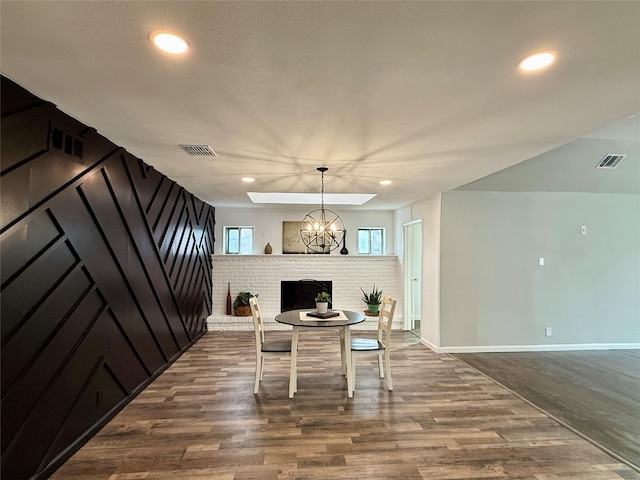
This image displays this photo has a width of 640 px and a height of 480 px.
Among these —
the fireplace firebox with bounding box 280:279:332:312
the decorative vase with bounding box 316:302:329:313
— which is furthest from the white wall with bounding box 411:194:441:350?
the fireplace firebox with bounding box 280:279:332:312

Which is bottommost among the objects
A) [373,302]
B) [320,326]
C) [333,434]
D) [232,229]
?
[333,434]

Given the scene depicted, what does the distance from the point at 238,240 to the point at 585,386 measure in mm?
5928

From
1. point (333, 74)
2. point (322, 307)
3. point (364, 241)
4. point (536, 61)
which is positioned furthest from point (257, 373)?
point (364, 241)

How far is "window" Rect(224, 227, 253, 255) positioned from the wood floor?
3.29m

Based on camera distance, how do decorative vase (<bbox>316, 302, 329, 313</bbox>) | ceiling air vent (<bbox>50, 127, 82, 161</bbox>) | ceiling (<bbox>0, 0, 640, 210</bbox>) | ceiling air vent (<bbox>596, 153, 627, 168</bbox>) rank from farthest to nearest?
ceiling air vent (<bbox>596, 153, 627, 168</bbox>) → decorative vase (<bbox>316, 302, 329, 313</bbox>) → ceiling air vent (<bbox>50, 127, 82, 161</bbox>) → ceiling (<bbox>0, 0, 640, 210</bbox>)

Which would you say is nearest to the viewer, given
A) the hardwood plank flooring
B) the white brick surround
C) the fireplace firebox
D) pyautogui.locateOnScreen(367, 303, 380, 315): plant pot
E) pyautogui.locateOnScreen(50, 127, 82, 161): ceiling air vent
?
pyautogui.locateOnScreen(50, 127, 82, 161): ceiling air vent

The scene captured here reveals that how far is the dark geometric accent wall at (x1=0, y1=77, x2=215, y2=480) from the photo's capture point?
71.7 inches

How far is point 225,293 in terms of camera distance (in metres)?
6.68

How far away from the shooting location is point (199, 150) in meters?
3.02

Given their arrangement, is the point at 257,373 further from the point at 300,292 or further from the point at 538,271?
the point at 538,271

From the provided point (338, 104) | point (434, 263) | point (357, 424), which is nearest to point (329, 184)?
point (434, 263)

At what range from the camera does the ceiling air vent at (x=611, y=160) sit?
14.4 feet

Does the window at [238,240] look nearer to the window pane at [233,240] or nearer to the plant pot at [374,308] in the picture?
the window pane at [233,240]

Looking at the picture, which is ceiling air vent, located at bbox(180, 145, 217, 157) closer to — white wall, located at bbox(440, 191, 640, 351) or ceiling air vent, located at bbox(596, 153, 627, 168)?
white wall, located at bbox(440, 191, 640, 351)
